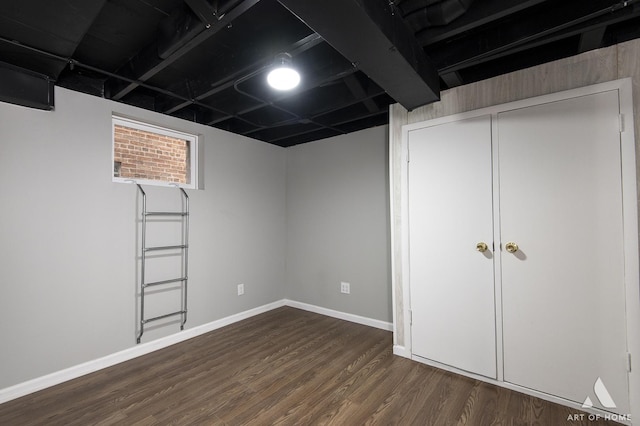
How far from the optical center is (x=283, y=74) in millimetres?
2008

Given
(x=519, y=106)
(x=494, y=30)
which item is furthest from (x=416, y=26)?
(x=519, y=106)

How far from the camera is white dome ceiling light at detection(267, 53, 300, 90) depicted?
1.95 m

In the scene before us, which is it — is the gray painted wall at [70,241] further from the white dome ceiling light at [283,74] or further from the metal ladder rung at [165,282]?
the white dome ceiling light at [283,74]

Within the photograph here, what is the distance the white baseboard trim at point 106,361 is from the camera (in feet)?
6.91

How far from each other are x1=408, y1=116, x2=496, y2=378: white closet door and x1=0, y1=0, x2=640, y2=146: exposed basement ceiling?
1.48ft

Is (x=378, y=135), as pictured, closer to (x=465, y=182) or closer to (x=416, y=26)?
(x=465, y=182)

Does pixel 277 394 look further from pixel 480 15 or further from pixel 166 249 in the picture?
pixel 480 15

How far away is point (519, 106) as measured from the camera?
2133mm

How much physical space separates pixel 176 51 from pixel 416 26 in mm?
1566

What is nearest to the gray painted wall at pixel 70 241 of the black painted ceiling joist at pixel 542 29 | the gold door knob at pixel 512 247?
the black painted ceiling joist at pixel 542 29

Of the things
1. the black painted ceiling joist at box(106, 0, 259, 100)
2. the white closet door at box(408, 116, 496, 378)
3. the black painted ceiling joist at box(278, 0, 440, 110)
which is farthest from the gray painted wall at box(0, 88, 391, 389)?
the black painted ceiling joist at box(278, 0, 440, 110)

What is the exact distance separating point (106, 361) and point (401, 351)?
8.66ft

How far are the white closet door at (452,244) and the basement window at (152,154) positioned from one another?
96.9 inches

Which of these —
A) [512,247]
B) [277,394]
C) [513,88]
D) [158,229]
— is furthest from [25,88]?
[512,247]
